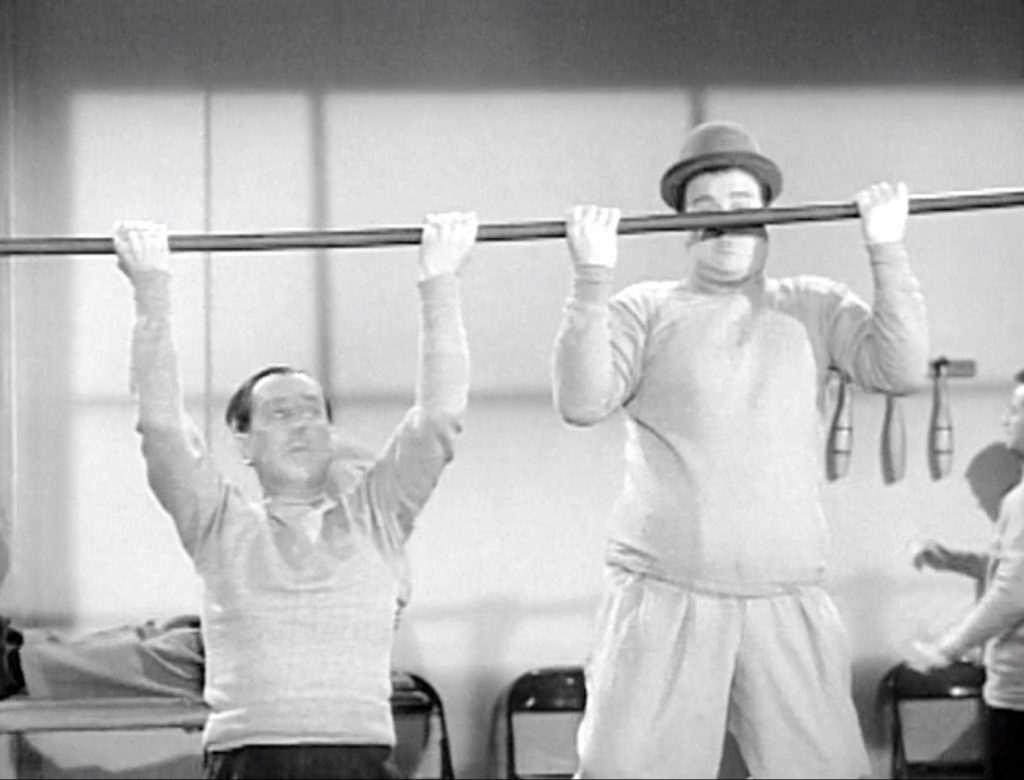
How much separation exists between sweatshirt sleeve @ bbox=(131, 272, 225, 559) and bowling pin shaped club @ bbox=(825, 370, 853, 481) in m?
1.03

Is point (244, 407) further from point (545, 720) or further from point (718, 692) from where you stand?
point (545, 720)

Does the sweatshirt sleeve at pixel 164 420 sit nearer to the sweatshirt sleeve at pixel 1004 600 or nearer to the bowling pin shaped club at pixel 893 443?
the sweatshirt sleeve at pixel 1004 600

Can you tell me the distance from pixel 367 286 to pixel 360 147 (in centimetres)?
16

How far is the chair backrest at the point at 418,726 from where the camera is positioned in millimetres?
2488

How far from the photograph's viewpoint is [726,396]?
167 centimetres

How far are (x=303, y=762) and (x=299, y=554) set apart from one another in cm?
15

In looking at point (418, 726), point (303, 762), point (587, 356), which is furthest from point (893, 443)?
point (303, 762)

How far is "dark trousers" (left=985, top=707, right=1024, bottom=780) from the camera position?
2096 millimetres

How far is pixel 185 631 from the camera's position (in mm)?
2379

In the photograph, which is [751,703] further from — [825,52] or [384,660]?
[825,52]

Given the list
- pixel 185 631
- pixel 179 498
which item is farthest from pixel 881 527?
pixel 179 498

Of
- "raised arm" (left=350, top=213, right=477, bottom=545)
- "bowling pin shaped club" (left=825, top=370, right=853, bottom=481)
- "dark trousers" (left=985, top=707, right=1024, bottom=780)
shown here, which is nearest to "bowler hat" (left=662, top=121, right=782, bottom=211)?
"raised arm" (left=350, top=213, right=477, bottom=545)

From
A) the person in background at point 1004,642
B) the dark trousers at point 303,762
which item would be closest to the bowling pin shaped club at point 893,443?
the person in background at point 1004,642

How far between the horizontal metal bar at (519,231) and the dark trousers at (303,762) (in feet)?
1.23
